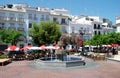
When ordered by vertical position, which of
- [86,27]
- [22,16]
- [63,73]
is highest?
[22,16]

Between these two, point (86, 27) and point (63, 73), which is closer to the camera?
point (63, 73)

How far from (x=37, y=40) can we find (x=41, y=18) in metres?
10.5

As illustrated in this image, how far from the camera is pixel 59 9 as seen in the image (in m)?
68.6

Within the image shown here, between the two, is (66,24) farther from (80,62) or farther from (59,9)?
(80,62)

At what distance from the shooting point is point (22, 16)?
2285 inches

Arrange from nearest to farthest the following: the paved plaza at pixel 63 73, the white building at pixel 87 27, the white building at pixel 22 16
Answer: the paved plaza at pixel 63 73 → the white building at pixel 22 16 → the white building at pixel 87 27

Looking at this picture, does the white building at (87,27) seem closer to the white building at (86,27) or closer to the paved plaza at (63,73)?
the white building at (86,27)

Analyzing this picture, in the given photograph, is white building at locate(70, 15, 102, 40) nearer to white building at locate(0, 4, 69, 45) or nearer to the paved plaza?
white building at locate(0, 4, 69, 45)

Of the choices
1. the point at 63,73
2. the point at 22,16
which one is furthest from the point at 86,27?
the point at 63,73

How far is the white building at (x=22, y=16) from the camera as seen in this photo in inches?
2191

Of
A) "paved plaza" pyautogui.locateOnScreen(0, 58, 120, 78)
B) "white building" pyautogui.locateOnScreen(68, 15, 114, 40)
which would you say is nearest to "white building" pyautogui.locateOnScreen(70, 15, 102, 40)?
"white building" pyautogui.locateOnScreen(68, 15, 114, 40)

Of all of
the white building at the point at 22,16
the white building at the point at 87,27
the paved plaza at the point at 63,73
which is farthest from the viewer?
the white building at the point at 87,27

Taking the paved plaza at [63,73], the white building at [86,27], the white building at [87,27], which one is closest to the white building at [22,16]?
the white building at [86,27]

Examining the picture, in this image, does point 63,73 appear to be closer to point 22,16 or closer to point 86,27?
point 22,16
